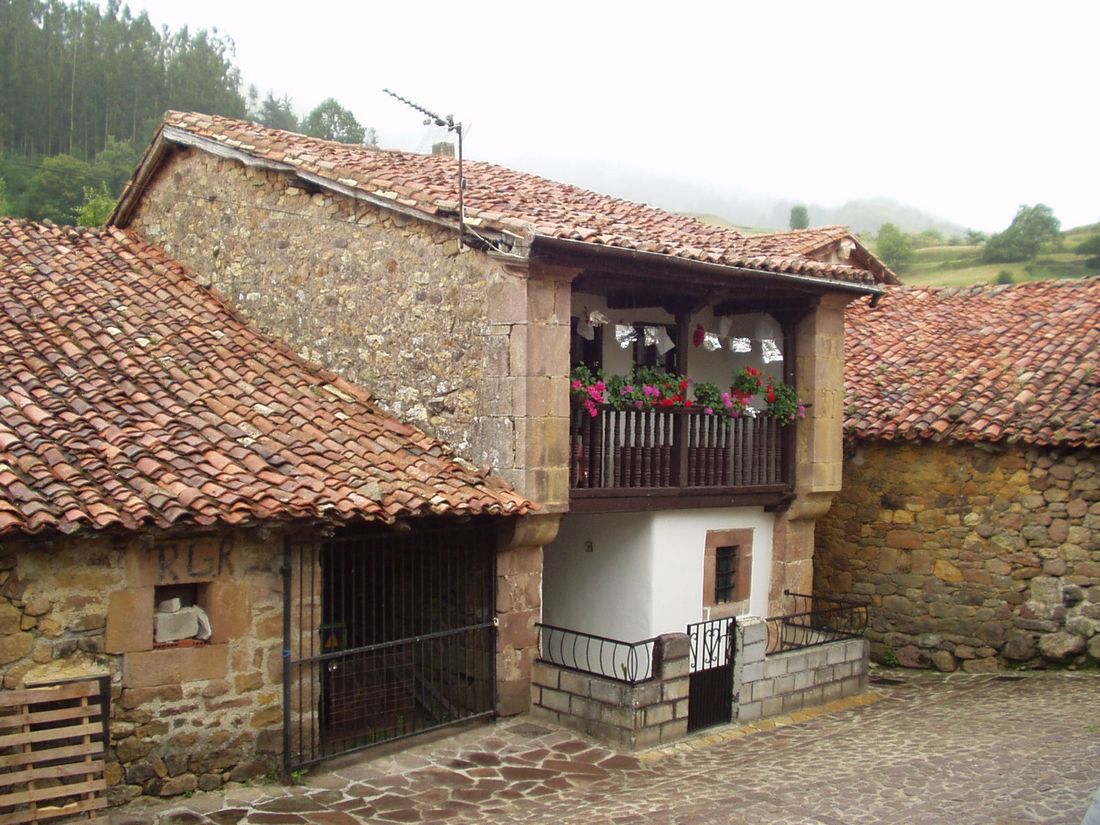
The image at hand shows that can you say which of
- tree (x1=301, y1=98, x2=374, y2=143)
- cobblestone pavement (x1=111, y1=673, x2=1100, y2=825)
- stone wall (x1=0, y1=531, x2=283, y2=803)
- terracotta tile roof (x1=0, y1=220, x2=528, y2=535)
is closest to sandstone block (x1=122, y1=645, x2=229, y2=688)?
stone wall (x1=0, y1=531, x2=283, y2=803)

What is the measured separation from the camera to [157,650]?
24.3ft

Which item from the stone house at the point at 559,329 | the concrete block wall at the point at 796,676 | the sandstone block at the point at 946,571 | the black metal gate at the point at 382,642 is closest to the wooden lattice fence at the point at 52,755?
the black metal gate at the point at 382,642

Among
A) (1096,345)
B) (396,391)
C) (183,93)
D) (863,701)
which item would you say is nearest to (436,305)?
(396,391)

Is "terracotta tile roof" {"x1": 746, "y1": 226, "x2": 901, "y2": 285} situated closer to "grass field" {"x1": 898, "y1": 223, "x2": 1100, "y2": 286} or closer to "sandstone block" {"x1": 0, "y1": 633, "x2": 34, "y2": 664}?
"sandstone block" {"x1": 0, "y1": 633, "x2": 34, "y2": 664}

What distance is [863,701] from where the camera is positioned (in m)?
11.1

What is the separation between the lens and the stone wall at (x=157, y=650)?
270 inches

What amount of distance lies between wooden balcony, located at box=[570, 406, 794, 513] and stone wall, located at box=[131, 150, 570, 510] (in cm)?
60

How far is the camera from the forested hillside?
31.4 meters

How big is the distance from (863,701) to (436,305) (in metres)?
6.12

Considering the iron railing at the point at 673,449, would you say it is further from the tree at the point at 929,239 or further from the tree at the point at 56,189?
the tree at the point at 929,239

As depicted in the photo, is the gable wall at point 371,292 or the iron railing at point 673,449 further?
the iron railing at point 673,449

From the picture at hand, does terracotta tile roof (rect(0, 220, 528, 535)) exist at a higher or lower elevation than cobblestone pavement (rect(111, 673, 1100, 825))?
higher

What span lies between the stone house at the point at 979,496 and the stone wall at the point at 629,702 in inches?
200

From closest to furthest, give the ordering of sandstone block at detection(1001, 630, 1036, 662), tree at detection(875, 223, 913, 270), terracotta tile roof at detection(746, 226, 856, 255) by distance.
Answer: sandstone block at detection(1001, 630, 1036, 662) < terracotta tile roof at detection(746, 226, 856, 255) < tree at detection(875, 223, 913, 270)
